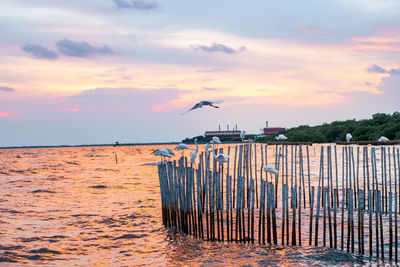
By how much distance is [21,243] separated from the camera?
12.1 metres

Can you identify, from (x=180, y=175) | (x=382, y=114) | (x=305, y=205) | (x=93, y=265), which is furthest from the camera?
(x=382, y=114)

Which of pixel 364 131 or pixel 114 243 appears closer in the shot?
pixel 114 243

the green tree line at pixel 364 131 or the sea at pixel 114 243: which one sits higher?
the green tree line at pixel 364 131

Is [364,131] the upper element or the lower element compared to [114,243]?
upper

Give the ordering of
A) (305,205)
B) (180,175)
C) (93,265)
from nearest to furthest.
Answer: (93,265)
(180,175)
(305,205)

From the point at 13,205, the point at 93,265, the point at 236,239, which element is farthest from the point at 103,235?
the point at 13,205

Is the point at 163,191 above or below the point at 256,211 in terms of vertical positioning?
above

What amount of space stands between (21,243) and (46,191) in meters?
12.6

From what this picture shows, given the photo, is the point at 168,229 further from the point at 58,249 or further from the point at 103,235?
the point at 58,249

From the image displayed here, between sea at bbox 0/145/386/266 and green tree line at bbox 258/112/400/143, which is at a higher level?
green tree line at bbox 258/112/400/143

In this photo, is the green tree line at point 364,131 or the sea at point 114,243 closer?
the sea at point 114,243

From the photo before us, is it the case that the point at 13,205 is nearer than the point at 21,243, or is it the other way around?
the point at 21,243

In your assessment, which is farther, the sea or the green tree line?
the green tree line

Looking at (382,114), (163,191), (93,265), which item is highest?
(382,114)
